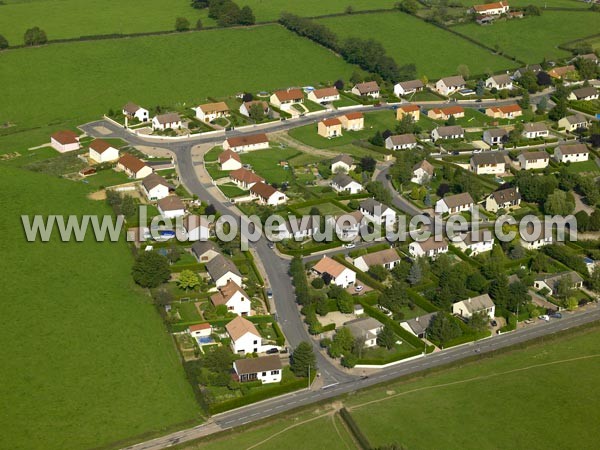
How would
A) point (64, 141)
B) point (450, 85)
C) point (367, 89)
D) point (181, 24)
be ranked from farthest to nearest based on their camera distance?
point (181, 24), point (450, 85), point (367, 89), point (64, 141)

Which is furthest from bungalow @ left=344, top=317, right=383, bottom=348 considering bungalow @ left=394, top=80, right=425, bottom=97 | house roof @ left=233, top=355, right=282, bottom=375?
bungalow @ left=394, top=80, right=425, bottom=97

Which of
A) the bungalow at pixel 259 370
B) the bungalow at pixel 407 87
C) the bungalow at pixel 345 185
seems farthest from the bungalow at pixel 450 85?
the bungalow at pixel 259 370

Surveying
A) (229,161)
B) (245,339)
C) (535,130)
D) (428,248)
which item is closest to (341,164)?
(229,161)

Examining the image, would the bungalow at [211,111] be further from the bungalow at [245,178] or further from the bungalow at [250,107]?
the bungalow at [245,178]

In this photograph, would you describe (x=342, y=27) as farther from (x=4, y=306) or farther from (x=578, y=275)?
(x=4, y=306)

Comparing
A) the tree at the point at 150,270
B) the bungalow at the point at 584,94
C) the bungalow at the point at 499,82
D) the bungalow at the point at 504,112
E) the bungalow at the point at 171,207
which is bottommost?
the tree at the point at 150,270

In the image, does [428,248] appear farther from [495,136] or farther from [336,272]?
[495,136]

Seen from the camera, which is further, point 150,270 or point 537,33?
point 537,33
